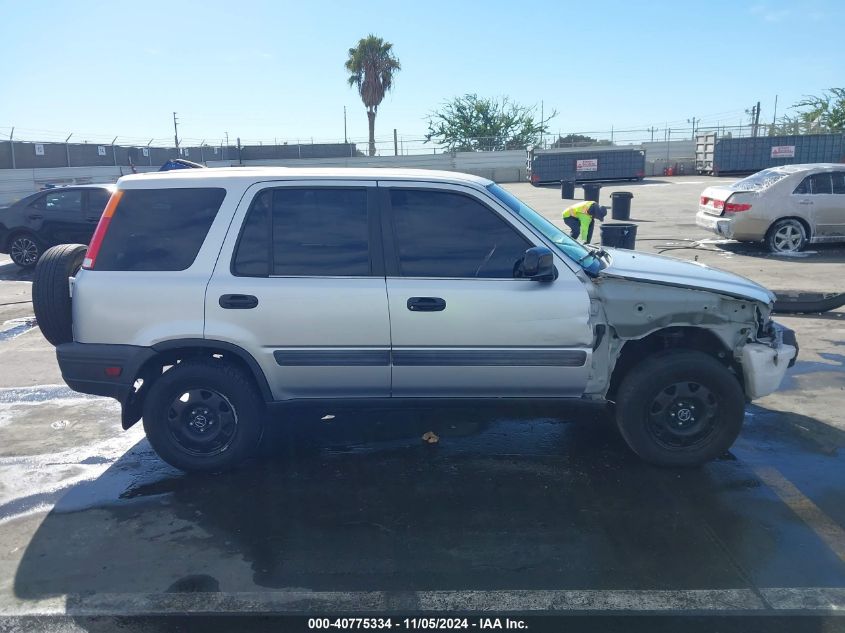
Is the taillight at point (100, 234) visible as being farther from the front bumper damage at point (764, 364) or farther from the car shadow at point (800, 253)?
the car shadow at point (800, 253)

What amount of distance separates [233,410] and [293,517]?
85cm

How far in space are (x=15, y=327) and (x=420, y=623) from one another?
792 centimetres

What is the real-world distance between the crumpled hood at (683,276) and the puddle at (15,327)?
7.40m

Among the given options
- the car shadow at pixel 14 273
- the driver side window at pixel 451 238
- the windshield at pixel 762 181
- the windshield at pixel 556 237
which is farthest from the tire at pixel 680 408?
the car shadow at pixel 14 273

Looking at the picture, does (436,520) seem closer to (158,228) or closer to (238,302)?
(238,302)

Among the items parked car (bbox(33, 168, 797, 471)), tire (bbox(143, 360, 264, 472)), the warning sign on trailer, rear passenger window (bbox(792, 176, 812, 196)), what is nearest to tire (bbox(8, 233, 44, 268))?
parked car (bbox(33, 168, 797, 471))

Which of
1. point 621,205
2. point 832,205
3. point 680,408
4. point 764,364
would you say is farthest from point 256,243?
point 621,205

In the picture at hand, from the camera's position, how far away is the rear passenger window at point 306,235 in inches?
165

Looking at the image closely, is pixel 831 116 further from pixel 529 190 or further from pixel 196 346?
pixel 196 346

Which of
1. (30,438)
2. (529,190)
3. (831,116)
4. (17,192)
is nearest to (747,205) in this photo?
(30,438)

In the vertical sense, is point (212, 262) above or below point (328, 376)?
above

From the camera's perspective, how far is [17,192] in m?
25.8

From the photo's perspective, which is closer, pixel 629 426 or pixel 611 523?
pixel 611 523

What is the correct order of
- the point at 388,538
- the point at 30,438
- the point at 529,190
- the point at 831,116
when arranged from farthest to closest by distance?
the point at 831,116
the point at 529,190
the point at 30,438
the point at 388,538
